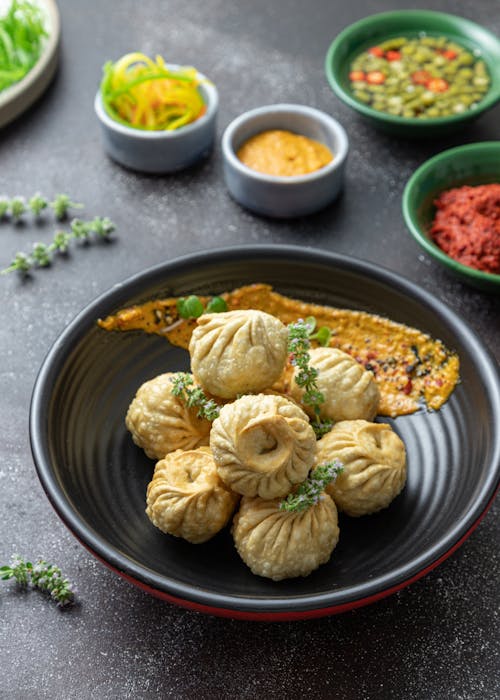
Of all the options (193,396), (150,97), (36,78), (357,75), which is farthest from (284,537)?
(36,78)

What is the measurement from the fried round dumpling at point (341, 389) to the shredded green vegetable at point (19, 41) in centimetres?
170

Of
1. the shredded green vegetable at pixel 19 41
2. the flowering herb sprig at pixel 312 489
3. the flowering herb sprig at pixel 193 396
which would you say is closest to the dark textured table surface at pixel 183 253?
the shredded green vegetable at pixel 19 41

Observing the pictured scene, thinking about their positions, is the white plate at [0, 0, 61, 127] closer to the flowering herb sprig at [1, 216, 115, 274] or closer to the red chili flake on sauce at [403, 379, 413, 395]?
the flowering herb sprig at [1, 216, 115, 274]

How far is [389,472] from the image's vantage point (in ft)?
5.96

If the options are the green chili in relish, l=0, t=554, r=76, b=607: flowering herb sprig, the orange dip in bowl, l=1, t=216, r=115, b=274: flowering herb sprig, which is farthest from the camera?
the green chili in relish

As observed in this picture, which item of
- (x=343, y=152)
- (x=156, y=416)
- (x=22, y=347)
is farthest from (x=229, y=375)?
(x=343, y=152)

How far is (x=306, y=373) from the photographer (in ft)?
6.07

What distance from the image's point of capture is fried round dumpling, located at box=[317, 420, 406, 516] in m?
1.80

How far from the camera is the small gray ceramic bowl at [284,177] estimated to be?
2.63 metres

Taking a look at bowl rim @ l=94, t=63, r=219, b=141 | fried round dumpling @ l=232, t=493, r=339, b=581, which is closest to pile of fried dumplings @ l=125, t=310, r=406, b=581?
fried round dumpling @ l=232, t=493, r=339, b=581

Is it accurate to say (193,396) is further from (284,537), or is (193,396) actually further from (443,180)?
(443,180)

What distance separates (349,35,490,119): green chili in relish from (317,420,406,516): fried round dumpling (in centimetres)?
144

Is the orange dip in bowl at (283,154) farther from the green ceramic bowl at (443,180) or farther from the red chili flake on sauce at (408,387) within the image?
the red chili flake on sauce at (408,387)

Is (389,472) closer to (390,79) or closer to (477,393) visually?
(477,393)
